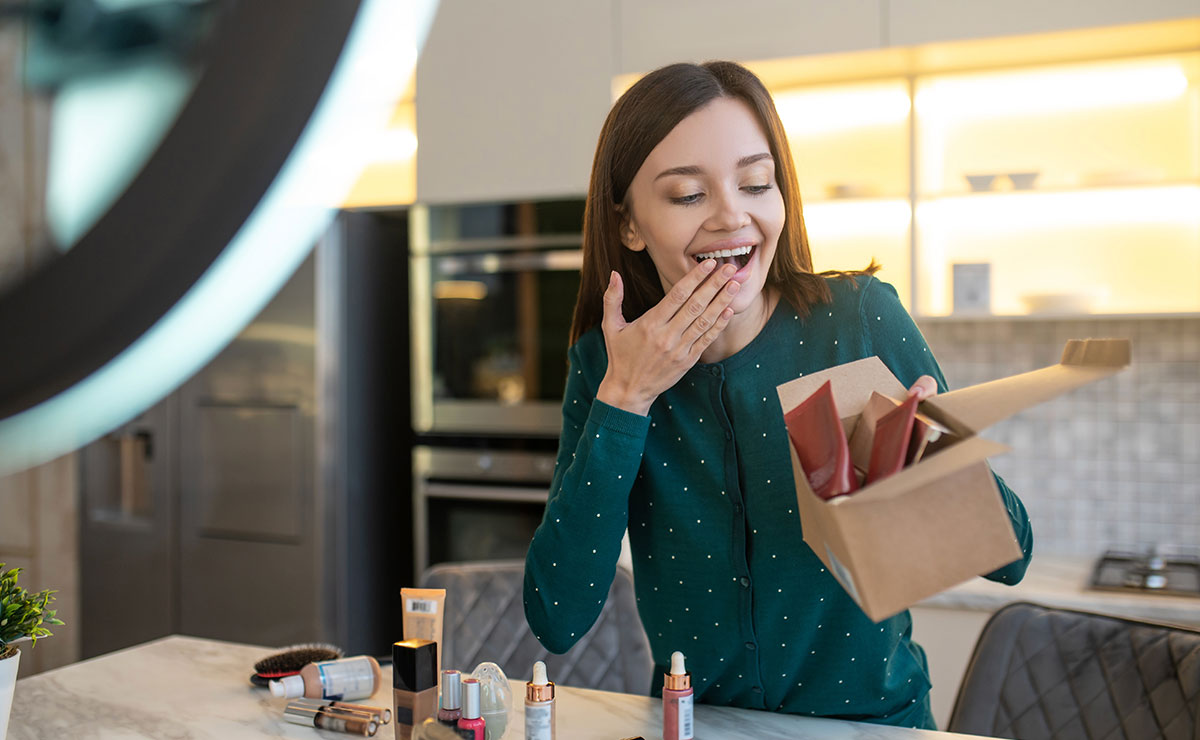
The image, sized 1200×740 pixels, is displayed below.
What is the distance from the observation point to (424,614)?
0.93m

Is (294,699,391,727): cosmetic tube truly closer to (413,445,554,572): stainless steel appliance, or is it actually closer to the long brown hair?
the long brown hair

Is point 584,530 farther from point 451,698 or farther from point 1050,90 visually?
point 1050,90

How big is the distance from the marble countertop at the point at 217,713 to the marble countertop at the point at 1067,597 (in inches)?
33.7

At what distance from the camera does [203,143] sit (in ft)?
0.73

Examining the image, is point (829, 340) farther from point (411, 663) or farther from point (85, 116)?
point (85, 116)

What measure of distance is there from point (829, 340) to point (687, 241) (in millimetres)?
192

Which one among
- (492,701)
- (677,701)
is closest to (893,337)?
(677,701)

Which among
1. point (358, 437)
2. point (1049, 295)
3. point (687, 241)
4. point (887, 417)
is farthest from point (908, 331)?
point (358, 437)

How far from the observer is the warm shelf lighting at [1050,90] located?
222cm

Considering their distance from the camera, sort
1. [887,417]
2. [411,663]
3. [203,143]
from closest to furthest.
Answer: [203,143] → [887,417] → [411,663]

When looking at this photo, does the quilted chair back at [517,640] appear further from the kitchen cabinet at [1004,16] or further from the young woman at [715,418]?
the kitchen cabinet at [1004,16]

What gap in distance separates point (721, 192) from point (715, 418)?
9.7 inches

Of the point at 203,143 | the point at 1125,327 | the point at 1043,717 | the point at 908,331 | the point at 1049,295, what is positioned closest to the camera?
the point at 203,143

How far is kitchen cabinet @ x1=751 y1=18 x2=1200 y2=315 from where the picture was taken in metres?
2.18
